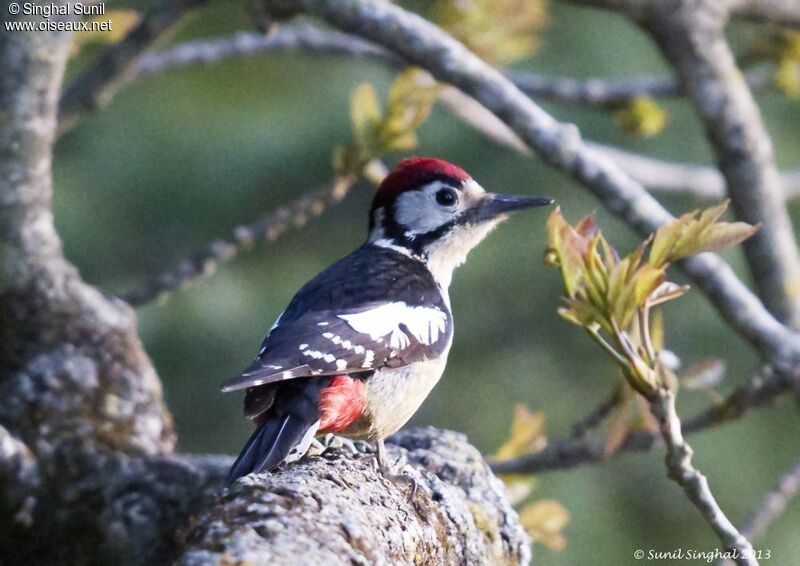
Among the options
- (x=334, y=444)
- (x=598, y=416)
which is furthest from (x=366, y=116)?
(x=598, y=416)

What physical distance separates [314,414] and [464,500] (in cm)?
37

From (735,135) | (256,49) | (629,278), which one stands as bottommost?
(629,278)

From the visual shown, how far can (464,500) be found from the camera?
2.68 m

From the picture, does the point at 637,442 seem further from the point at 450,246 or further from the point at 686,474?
the point at 686,474

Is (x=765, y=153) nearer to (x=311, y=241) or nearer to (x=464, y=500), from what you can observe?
(x=464, y=500)

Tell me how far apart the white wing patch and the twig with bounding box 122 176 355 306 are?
1.71 feet

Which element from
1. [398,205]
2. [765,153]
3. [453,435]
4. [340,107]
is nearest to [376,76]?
[340,107]

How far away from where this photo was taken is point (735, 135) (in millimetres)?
3430

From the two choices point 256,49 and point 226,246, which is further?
point 256,49

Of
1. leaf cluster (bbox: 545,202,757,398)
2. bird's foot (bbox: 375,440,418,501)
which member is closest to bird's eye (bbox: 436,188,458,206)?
bird's foot (bbox: 375,440,418,501)

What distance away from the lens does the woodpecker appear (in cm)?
275

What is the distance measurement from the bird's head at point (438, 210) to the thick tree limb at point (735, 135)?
61 cm

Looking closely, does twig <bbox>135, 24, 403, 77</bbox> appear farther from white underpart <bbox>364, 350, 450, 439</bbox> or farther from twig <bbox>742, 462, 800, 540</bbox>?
twig <bbox>742, 462, 800, 540</bbox>

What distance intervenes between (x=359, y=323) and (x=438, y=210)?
776 millimetres
